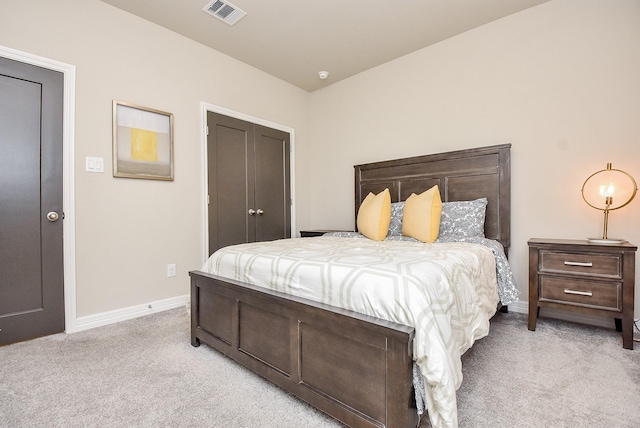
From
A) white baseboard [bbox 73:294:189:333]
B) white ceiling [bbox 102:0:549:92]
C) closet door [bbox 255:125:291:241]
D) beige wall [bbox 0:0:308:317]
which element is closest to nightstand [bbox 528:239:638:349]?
white ceiling [bbox 102:0:549:92]

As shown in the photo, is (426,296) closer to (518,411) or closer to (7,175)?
(518,411)

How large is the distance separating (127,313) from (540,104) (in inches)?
158

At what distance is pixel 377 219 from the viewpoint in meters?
2.67

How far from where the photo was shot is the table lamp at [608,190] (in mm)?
2268

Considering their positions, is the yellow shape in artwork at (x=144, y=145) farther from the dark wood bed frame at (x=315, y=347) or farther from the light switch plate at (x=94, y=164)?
the dark wood bed frame at (x=315, y=347)

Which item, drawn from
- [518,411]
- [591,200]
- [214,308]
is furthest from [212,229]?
[591,200]

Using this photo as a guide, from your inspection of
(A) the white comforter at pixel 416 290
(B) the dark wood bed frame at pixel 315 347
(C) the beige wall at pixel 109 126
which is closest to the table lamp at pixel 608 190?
(A) the white comforter at pixel 416 290

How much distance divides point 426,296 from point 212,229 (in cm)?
264

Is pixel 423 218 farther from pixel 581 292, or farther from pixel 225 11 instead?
pixel 225 11

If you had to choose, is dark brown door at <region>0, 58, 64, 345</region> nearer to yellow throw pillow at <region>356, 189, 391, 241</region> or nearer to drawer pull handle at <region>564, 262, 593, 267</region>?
yellow throw pillow at <region>356, 189, 391, 241</region>

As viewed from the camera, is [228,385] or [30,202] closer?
[228,385]

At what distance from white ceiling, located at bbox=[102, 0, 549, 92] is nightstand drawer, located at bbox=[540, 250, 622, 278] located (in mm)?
2135

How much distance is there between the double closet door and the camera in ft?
10.8

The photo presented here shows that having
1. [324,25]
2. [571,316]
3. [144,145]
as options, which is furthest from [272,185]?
[571,316]
